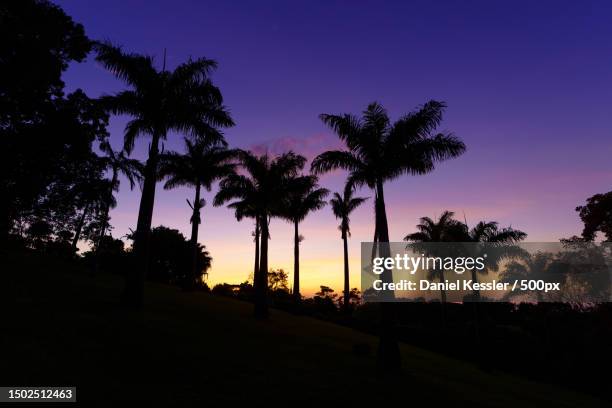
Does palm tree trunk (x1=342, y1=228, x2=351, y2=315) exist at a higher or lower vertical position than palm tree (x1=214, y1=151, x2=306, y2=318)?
lower

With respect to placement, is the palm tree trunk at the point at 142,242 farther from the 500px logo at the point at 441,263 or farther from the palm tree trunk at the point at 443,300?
the palm tree trunk at the point at 443,300

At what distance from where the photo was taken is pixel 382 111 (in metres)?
19.6

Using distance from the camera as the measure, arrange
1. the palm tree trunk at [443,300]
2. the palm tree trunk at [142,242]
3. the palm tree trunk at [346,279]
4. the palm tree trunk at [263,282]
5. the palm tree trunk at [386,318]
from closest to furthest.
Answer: the palm tree trunk at [386,318], the palm tree trunk at [142,242], the palm tree trunk at [263,282], the palm tree trunk at [346,279], the palm tree trunk at [443,300]

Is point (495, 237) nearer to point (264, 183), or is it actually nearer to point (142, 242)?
point (264, 183)

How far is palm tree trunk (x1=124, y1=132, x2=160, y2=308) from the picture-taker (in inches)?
710

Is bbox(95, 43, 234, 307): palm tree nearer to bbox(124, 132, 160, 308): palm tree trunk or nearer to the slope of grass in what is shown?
bbox(124, 132, 160, 308): palm tree trunk

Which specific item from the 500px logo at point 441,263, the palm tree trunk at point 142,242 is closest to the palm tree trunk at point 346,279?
the 500px logo at point 441,263

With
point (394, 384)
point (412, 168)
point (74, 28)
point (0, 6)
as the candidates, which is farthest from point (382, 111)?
point (0, 6)

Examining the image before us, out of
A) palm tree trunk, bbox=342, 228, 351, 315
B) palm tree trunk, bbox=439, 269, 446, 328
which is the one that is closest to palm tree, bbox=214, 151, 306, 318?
palm tree trunk, bbox=342, 228, 351, 315

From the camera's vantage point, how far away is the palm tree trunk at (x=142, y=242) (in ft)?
59.2

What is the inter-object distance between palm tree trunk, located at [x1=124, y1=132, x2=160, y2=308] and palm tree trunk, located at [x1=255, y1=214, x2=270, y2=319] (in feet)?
29.2

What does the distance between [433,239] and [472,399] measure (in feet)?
118

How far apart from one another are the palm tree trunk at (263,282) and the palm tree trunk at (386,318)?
11.0 metres

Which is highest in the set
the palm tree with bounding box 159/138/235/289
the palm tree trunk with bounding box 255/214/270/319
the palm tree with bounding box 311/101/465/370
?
the palm tree with bounding box 159/138/235/289
